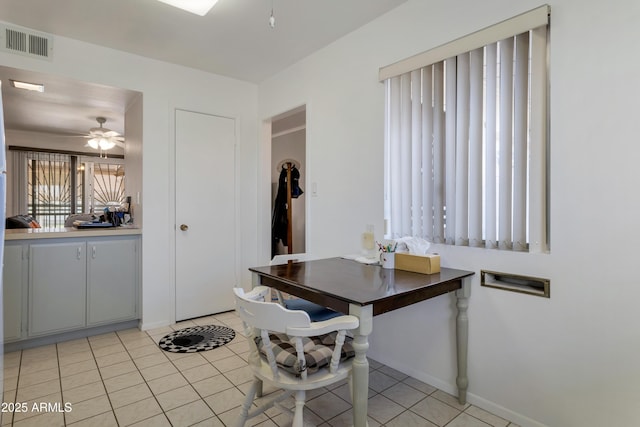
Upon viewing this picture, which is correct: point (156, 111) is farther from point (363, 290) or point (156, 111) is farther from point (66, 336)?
point (363, 290)

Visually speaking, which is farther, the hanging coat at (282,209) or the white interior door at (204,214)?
the hanging coat at (282,209)

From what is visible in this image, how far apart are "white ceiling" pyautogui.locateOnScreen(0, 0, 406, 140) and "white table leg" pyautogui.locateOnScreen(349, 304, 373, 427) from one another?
2035mm

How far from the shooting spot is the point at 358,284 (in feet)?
5.44

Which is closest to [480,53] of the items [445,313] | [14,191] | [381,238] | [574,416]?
[381,238]

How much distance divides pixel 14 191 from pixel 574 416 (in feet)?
23.9

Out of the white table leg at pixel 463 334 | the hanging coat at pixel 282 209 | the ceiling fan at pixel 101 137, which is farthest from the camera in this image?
the hanging coat at pixel 282 209

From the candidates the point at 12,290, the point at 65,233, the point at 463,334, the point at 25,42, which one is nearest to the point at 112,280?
the point at 65,233

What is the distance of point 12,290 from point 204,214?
5.21 ft

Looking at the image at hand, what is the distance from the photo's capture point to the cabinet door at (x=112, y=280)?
2.93 meters

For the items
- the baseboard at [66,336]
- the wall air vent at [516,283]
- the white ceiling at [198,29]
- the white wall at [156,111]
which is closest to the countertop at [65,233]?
the white wall at [156,111]

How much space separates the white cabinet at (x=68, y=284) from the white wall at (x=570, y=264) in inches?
99.4

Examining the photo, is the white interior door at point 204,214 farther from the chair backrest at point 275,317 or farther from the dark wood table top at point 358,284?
the chair backrest at point 275,317

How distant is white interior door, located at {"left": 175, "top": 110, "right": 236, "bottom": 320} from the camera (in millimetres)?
3316

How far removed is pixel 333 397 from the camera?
6.59 ft
